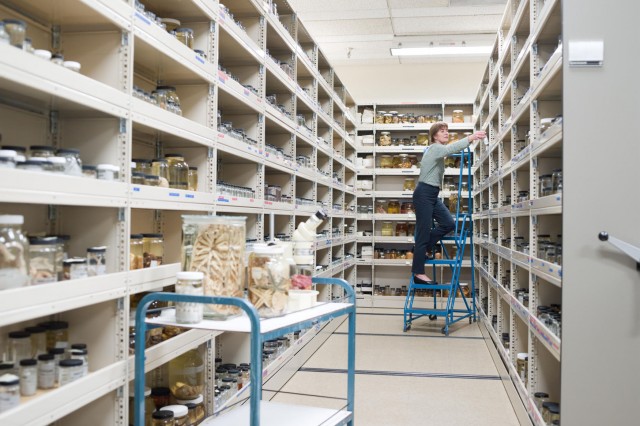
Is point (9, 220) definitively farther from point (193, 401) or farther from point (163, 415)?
point (193, 401)

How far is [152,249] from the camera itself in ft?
9.27

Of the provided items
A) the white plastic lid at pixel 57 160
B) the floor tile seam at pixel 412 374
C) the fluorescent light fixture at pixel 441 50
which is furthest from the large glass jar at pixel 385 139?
the white plastic lid at pixel 57 160

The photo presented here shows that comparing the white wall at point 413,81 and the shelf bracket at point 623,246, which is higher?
the white wall at point 413,81

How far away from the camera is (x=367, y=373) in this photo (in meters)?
4.84

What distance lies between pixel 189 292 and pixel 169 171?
3.73 feet

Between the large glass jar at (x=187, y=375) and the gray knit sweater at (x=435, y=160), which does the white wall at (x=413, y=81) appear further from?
the large glass jar at (x=187, y=375)

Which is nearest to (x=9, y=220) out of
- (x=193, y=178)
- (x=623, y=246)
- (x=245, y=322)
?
(x=245, y=322)

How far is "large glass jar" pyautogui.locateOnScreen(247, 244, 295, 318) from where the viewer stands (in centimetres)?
201

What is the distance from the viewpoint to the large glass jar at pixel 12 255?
5.41ft

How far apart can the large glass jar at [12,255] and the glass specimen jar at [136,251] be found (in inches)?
30.3

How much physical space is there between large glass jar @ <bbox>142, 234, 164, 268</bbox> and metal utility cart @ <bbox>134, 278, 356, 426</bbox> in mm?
647

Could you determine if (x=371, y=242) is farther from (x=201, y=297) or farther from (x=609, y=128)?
(x=201, y=297)

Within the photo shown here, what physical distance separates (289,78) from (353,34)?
371 cm

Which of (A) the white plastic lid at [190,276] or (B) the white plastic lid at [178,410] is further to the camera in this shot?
(B) the white plastic lid at [178,410]
